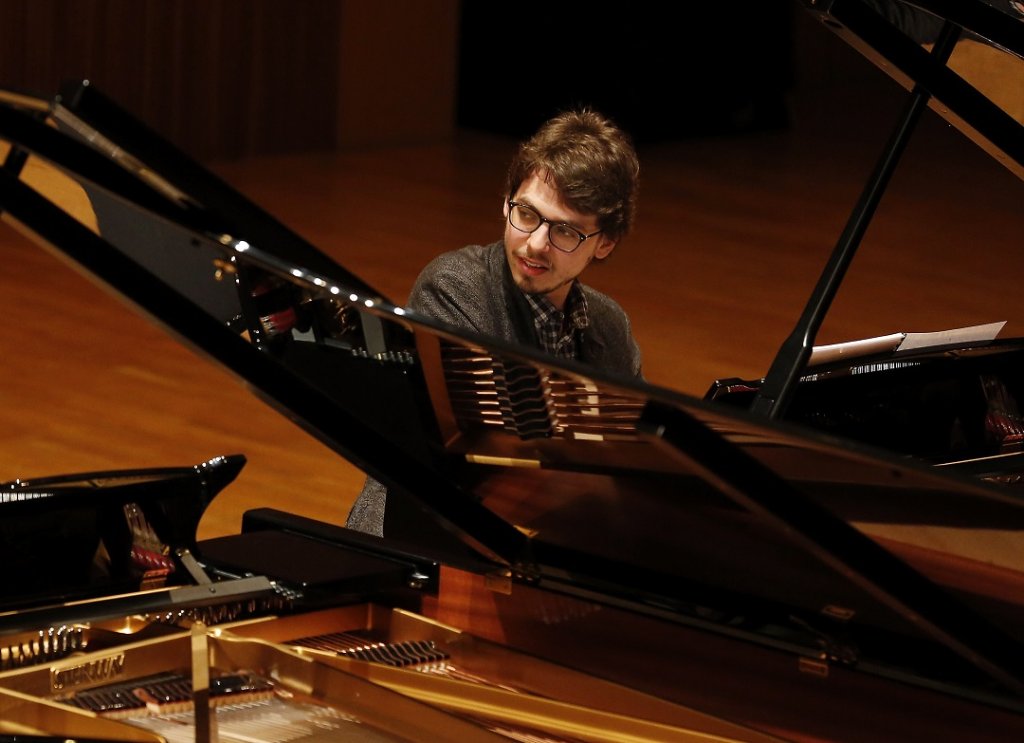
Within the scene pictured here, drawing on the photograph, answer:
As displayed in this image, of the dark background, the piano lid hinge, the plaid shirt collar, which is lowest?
the piano lid hinge

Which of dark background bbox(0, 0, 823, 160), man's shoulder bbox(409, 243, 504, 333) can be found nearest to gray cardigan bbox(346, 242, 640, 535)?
man's shoulder bbox(409, 243, 504, 333)

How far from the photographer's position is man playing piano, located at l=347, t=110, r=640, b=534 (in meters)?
2.34

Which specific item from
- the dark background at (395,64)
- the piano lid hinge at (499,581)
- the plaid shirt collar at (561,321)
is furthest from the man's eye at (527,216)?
the dark background at (395,64)

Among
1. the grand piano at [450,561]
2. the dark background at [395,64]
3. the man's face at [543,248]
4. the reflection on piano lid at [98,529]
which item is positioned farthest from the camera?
the dark background at [395,64]

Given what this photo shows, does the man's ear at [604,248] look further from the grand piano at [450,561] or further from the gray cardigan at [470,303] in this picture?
the grand piano at [450,561]

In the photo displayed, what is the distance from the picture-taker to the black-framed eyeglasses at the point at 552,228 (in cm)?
233

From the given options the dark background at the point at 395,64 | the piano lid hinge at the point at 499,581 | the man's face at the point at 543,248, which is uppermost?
the dark background at the point at 395,64

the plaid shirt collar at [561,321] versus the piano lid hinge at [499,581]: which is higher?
the plaid shirt collar at [561,321]

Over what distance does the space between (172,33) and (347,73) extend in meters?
1.00

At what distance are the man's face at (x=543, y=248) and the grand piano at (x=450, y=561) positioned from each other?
57cm

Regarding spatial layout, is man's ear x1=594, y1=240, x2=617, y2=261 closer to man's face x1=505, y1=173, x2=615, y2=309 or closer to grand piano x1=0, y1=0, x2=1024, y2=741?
man's face x1=505, y1=173, x2=615, y2=309

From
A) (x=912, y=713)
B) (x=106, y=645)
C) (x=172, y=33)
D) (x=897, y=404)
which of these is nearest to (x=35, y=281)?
(x=172, y=33)

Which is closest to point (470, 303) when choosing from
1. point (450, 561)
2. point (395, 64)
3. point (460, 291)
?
point (460, 291)

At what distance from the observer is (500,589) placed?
1.77m
